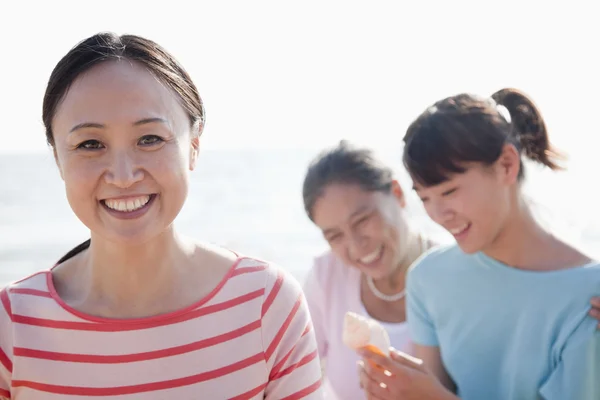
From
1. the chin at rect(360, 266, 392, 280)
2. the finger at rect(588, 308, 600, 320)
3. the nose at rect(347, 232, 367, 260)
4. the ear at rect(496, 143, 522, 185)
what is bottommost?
the chin at rect(360, 266, 392, 280)

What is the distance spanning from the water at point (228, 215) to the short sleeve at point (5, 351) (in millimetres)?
6838

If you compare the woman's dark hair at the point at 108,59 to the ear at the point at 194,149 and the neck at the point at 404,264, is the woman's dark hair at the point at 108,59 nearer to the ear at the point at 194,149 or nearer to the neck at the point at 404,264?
the ear at the point at 194,149

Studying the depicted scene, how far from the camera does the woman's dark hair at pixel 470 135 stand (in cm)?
292

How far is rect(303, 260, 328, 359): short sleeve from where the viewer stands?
4.02 meters

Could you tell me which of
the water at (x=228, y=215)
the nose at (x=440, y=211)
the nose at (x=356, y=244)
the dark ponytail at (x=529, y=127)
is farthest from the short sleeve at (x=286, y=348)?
the water at (x=228, y=215)

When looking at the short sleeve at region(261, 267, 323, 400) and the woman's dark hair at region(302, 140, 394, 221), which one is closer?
the short sleeve at region(261, 267, 323, 400)

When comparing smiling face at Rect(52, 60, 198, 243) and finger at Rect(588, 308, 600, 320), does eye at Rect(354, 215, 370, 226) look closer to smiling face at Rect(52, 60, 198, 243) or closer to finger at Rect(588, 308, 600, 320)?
finger at Rect(588, 308, 600, 320)

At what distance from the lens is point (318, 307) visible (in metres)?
4.05

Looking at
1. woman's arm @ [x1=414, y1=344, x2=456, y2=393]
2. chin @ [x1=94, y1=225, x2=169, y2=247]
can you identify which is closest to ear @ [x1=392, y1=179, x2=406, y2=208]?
woman's arm @ [x1=414, y1=344, x2=456, y2=393]

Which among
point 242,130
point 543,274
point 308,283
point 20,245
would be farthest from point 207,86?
point 543,274

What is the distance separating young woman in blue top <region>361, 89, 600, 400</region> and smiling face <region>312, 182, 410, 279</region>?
63cm

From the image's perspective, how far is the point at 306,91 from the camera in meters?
22.5

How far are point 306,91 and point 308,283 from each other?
18.7 meters

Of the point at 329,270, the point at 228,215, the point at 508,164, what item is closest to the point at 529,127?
the point at 508,164
